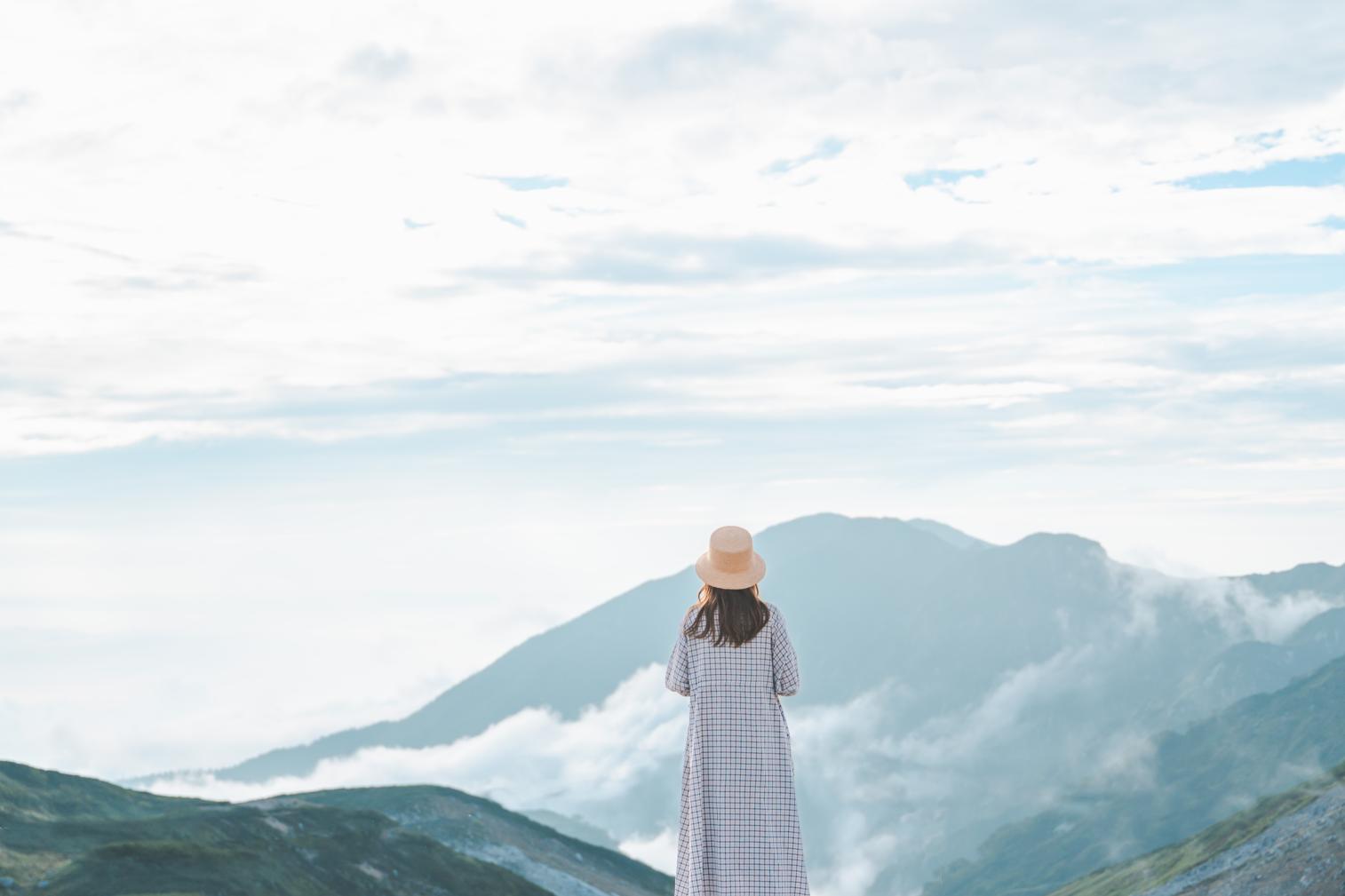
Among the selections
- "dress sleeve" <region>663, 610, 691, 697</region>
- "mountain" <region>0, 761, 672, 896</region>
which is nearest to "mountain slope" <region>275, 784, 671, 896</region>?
"mountain" <region>0, 761, 672, 896</region>

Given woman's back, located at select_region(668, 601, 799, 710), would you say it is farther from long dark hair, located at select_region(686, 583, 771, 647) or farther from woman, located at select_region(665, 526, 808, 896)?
long dark hair, located at select_region(686, 583, 771, 647)

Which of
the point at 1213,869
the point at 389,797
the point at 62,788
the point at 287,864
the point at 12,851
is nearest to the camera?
the point at 12,851

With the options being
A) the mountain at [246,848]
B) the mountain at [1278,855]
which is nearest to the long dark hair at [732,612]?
the mountain at [246,848]

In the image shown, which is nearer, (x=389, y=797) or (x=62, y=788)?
(x=62, y=788)

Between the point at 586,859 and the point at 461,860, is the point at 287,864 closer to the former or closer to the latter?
the point at 461,860

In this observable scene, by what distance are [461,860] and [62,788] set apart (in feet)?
110

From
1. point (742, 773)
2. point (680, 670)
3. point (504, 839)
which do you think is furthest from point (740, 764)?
point (504, 839)

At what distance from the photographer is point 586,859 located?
150625 mm

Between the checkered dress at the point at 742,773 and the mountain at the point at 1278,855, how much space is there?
107265mm

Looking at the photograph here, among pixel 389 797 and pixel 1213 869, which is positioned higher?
pixel 389 797

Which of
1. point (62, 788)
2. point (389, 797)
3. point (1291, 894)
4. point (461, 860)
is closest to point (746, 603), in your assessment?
point (62, 788)

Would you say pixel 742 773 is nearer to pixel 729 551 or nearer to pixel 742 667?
pixel 742 667

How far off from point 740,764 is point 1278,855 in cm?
13339

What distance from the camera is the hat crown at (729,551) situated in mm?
13773
